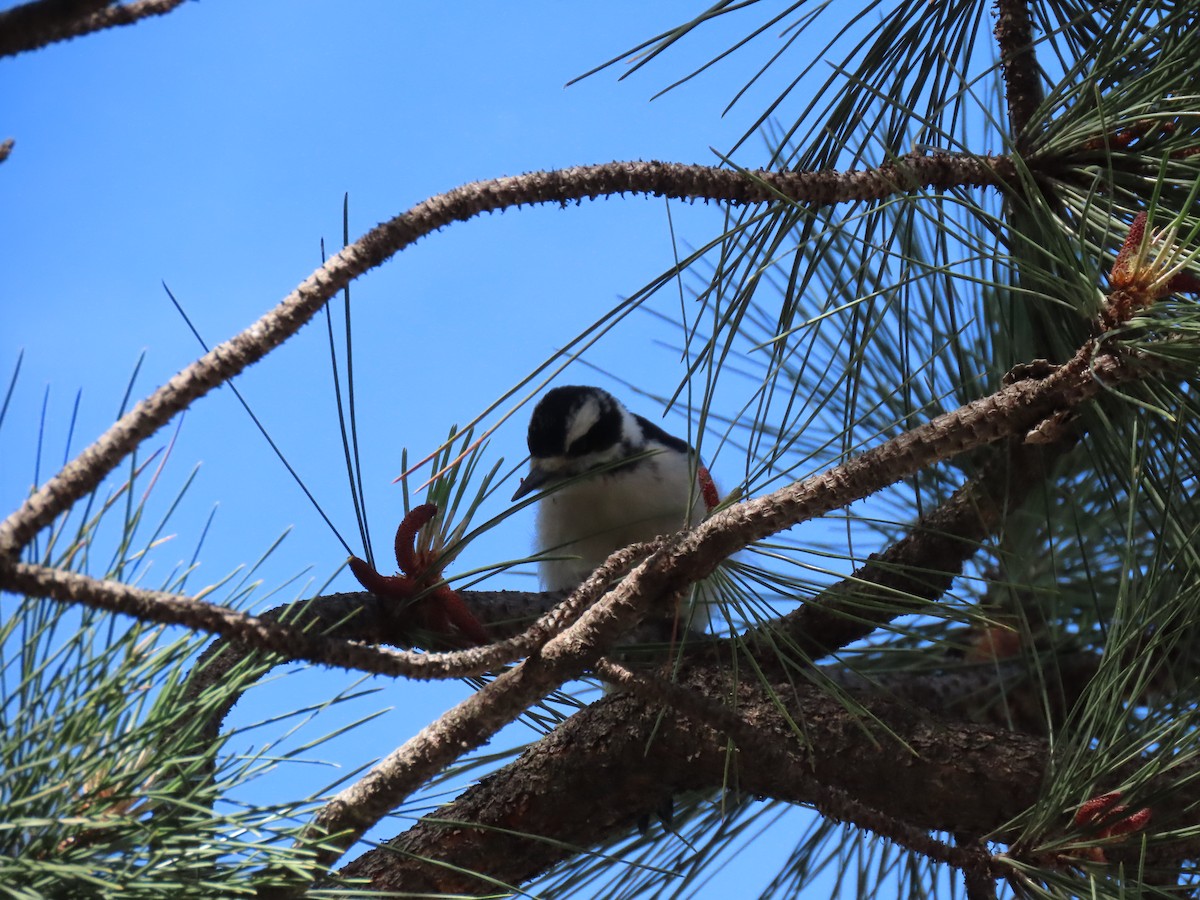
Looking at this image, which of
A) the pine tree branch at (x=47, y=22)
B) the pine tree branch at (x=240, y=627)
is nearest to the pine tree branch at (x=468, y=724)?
the pine tree branch at (x=240, y=627)

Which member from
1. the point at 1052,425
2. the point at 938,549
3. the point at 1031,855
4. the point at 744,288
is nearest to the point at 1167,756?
the point at 1031,855

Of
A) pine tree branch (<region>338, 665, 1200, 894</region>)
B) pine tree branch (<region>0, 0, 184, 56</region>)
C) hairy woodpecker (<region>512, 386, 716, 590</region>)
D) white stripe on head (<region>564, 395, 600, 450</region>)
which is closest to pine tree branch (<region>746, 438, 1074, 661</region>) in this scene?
pine tree branch (<region>338, 665, 1200, 894</region>)

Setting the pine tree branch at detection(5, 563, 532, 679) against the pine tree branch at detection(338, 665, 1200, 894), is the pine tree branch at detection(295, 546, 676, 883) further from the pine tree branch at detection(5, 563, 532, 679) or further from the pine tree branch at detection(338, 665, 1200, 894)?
the pine tree branch at detection(338, 665, 1200, 894)

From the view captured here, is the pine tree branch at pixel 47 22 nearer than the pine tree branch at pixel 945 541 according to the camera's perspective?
Yes

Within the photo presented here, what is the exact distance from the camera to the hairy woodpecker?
2.25 metres

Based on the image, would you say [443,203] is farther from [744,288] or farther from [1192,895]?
[1192,895]

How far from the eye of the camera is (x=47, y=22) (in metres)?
0.60

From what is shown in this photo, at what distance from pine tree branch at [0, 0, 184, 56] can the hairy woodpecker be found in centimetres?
153

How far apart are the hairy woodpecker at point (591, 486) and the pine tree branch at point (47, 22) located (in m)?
1.53

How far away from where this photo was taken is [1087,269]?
1.05 meters

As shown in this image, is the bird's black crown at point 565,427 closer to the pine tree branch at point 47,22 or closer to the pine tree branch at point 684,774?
the pine tree branch at point 684,774

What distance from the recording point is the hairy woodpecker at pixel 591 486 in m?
2.25

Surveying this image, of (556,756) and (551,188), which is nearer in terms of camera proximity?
(551,188)

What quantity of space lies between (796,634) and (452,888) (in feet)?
1.72
